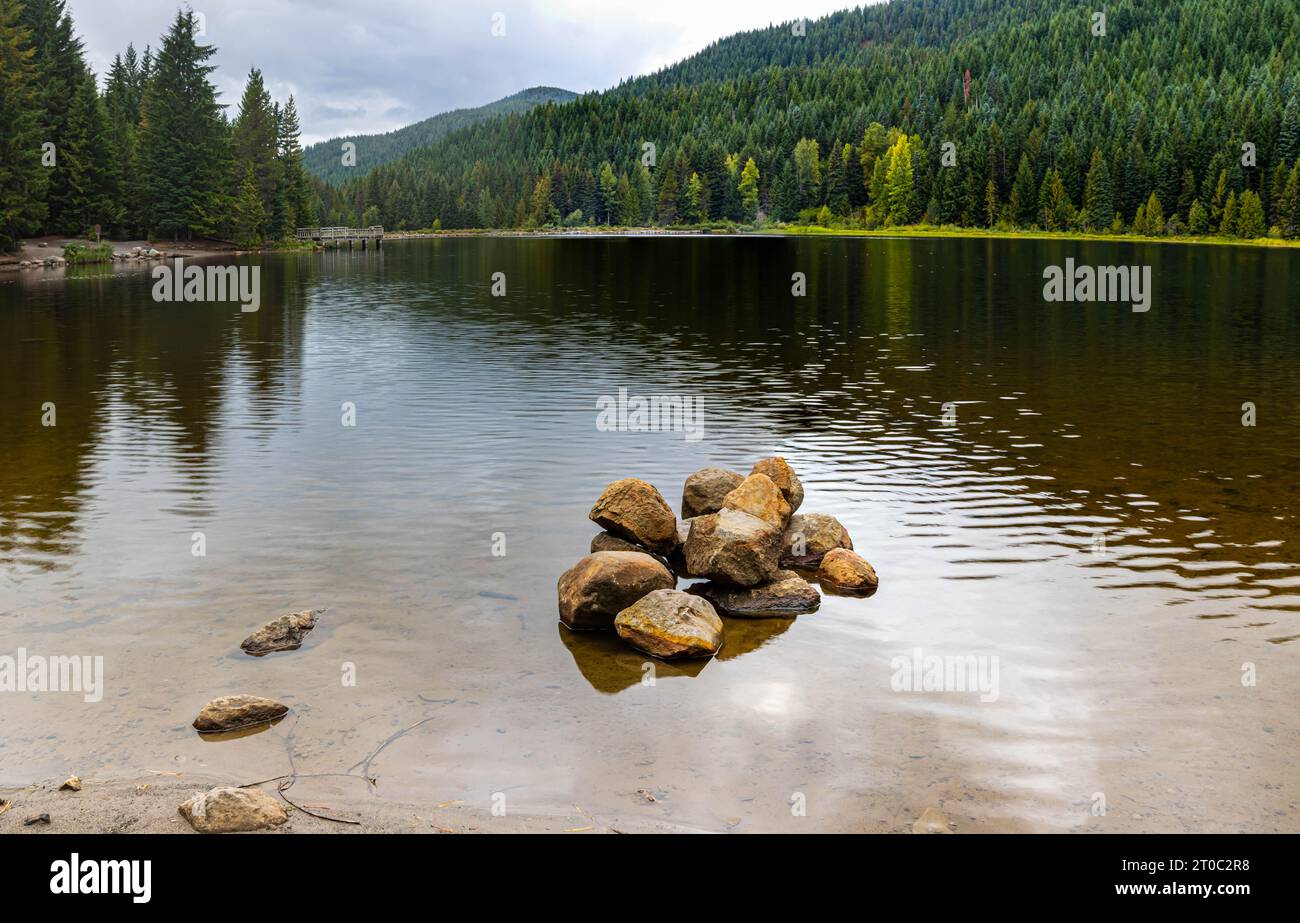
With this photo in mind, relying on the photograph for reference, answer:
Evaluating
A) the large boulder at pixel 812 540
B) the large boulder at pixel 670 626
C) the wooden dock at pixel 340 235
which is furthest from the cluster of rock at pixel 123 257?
the large boulder at pixel 670 626

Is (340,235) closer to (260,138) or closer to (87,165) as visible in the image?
(260,138)

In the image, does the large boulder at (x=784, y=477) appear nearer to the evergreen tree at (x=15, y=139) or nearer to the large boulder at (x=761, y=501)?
the large boulder at (x=761, y=501)

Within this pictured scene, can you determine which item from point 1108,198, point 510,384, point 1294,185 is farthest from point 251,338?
point 1108,198

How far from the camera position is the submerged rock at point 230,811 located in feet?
32.5

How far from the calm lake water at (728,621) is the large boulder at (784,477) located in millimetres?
1491

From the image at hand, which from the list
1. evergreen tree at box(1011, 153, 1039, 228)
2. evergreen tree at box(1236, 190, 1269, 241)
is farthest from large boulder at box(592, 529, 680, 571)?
evergreen tree at box(1011, 153, 1039, 228)

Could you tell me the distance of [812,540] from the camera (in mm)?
19266

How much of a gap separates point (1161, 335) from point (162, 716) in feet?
166

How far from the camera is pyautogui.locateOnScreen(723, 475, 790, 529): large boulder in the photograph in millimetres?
18953

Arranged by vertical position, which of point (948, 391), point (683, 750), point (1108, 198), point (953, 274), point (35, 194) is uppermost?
point (1108, 198)

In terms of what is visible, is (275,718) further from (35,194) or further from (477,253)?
(477,253)

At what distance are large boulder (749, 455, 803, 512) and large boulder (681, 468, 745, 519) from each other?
68 cm

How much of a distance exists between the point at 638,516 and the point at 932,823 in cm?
928

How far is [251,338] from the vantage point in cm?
5241
